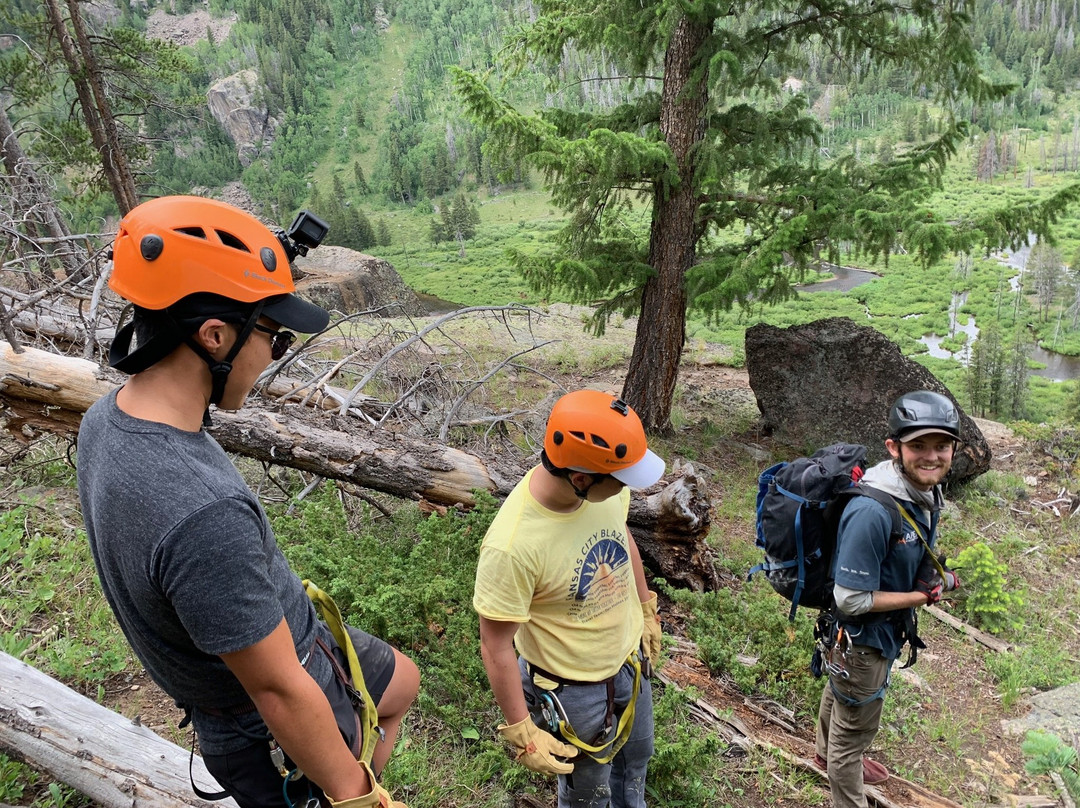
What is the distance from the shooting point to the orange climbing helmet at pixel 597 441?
2.43 metres

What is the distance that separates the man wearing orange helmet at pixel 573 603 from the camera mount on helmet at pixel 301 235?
1.08 m

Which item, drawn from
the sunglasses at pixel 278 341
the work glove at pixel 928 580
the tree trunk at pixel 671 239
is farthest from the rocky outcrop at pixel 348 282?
the sunglasses at pixel 278 341

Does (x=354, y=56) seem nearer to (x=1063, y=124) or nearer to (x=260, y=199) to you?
(x=260, y=199)

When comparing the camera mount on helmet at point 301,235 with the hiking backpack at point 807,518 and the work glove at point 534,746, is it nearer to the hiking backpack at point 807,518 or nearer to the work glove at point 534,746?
the work glove at point 534,746

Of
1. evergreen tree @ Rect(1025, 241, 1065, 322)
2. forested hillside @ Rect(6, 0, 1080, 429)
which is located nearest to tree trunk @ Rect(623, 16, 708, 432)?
forested hillside @ Rect(6, 0, 1080, 429)

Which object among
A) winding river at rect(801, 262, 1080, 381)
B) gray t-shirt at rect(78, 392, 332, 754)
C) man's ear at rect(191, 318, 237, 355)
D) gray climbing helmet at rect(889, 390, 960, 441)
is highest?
man's ear at rect(191, 318, 237, 355)

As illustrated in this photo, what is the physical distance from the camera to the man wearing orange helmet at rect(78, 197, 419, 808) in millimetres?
1470

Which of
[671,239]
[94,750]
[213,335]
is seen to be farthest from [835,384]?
[213,335]

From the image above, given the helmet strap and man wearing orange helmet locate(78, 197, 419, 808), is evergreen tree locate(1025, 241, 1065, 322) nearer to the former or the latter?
the helmet strap

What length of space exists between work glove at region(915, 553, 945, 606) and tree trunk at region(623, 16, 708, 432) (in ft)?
21.3

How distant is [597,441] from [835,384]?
31.7 ft

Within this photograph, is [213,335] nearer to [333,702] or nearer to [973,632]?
[333,702]

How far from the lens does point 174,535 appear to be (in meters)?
1.43

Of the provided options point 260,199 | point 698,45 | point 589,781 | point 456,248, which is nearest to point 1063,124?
point 456,248
